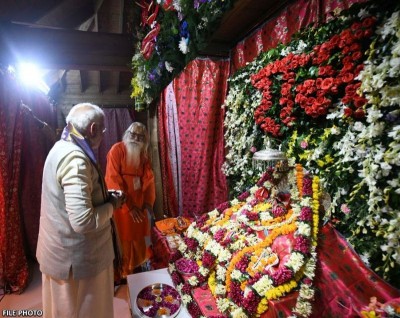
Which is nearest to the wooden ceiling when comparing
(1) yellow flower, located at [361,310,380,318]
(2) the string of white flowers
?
(2) the string of white flowers

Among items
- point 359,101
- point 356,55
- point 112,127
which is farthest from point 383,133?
point 112,127

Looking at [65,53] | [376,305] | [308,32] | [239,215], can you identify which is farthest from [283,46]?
[65,53]

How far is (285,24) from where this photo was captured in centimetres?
313

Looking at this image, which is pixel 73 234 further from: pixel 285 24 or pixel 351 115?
pixel 285 24

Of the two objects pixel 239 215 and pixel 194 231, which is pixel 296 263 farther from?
pixel 194 231

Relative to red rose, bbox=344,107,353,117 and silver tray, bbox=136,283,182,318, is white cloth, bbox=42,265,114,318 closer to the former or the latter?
silver tray, bbox=136,283,182,318

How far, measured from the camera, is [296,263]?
1.73 m

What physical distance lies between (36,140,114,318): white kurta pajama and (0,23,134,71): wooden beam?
85.2 inches

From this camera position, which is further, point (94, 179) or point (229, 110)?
point (229, 110)

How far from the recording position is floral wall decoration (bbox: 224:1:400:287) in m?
1.71

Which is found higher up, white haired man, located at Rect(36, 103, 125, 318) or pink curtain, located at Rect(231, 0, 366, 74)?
pink curtain, located at Rect(231, 0, 366, 74)

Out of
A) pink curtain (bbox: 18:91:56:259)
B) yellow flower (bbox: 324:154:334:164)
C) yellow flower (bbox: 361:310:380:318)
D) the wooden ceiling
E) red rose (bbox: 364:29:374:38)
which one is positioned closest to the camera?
yellow flower (bbox: 361:310:380:318)

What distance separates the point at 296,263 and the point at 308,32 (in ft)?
7.04

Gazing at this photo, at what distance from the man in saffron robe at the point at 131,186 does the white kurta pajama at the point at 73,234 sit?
1364 mm
